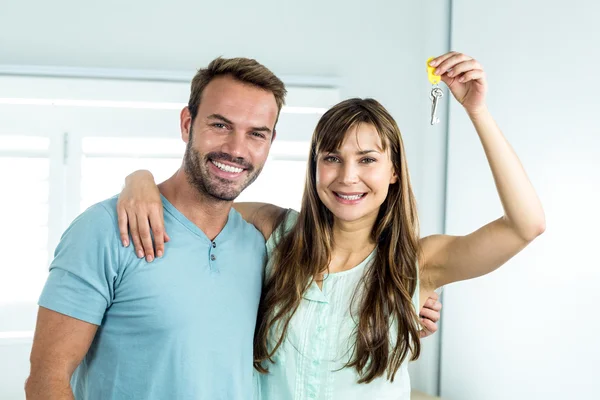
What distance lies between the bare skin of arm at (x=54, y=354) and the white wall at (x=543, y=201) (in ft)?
4.42

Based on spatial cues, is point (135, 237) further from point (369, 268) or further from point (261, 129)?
point (369, 268)

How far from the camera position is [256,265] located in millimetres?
1424

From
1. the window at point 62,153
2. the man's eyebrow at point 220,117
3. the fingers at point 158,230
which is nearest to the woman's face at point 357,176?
the man's eyebrow at point 220,117

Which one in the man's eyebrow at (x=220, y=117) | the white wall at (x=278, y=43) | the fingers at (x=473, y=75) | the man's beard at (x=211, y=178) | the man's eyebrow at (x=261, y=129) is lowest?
the man's beard at (x=211, y=178)

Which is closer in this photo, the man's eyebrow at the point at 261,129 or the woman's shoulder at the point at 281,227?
the man's eyebrow at the point at 261,129

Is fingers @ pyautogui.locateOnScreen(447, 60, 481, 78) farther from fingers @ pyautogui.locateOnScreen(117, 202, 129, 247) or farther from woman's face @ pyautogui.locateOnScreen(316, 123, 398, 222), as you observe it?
fingers @ pyautogui.locateOnScreen(117, 202, 129, 247)

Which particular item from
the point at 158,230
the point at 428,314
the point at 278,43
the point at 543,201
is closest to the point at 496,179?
the point at 428,314

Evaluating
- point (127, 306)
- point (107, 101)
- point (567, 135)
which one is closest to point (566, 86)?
point (567, 135)

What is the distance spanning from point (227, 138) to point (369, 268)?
43cm

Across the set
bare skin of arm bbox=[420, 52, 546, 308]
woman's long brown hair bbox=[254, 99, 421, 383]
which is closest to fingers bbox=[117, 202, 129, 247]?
woman's long brown hair bbox=[254, 99, 421, 383]

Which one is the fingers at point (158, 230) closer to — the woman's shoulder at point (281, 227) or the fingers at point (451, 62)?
the woman's shoulder at point (281, 227)

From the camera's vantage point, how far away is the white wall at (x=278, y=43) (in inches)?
103

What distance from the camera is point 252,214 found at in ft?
5.16

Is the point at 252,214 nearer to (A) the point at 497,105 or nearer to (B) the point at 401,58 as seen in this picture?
(A) the point at 497,105
